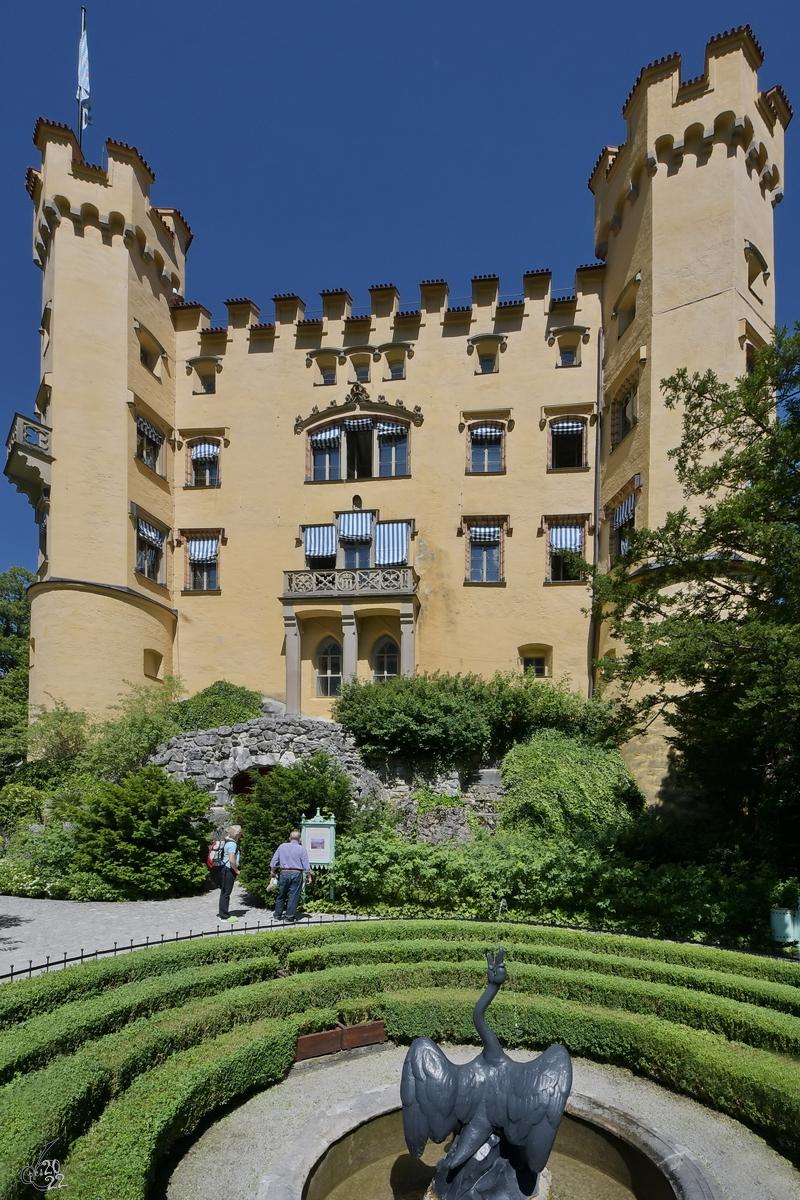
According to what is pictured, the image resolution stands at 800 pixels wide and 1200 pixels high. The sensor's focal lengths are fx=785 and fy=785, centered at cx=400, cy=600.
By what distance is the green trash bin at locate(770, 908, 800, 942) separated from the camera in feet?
41.7

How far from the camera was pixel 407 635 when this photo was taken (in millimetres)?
26688

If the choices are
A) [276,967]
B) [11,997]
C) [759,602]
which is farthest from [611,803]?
[11,997]

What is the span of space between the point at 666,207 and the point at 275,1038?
24.7 m

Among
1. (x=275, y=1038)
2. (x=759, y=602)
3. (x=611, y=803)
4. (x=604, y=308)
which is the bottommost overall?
(x=275, y=1038)

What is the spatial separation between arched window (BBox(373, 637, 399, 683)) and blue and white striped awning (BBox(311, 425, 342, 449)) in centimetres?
778

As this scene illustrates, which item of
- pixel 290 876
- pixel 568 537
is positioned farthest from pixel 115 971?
pixel 568 537

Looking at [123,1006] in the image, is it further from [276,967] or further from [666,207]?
[666,207]

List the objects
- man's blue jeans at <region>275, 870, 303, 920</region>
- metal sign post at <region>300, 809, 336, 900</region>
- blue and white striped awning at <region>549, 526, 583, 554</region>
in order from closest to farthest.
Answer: man's blue jeans at <region>275, 870, 303, 920</region>, metal sign post at <region>300, 809, 336, 900</region>, blue and white striped awning at <region>549, 526, 583, 554</region>

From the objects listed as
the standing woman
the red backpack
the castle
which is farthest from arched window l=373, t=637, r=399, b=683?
the standing woman

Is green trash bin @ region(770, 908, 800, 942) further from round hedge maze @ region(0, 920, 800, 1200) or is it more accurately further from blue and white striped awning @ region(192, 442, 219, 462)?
blue and white striped awning @ region(192, 442, 219, 462)

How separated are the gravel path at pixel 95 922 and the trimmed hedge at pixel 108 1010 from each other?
2450 mm

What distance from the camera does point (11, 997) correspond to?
27.7ft

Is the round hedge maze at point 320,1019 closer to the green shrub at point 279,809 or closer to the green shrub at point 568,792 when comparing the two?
the green shrub at point 279,809

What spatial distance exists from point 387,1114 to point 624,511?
2011 cm
